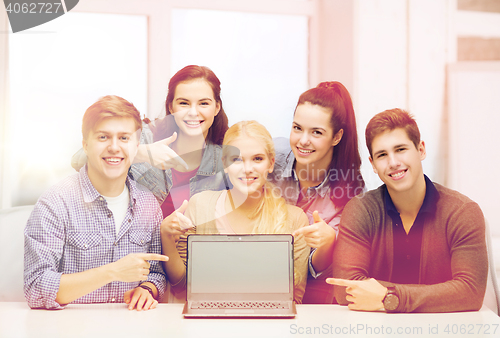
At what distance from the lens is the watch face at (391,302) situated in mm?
1380

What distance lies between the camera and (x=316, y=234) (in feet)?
4.93

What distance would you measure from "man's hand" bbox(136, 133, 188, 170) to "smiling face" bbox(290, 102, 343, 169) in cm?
43

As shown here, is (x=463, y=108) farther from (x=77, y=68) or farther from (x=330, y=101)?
(x=77, y=68)

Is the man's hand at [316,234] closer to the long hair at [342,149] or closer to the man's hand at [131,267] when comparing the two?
the long hair at [342,149]

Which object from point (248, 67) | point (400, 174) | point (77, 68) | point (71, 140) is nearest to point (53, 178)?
point (71, 140)

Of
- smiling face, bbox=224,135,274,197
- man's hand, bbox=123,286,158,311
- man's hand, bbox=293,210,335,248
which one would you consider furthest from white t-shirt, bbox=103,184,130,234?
man's hand, bbox=293,210,335,248

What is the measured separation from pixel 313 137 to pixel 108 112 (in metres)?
0.75

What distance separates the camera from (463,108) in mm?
1732

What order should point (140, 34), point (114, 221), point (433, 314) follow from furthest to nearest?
point (140, 34) < point (114, 221) < point (433, 314)

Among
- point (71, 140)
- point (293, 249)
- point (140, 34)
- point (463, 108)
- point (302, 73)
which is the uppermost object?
point (140, 34)

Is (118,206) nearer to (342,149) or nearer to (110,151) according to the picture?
(110,151)

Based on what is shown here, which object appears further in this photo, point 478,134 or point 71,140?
point 478,134

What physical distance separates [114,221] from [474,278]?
125cm

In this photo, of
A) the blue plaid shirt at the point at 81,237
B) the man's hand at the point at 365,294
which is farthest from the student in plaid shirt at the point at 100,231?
the man's hand at the point at 365,294
